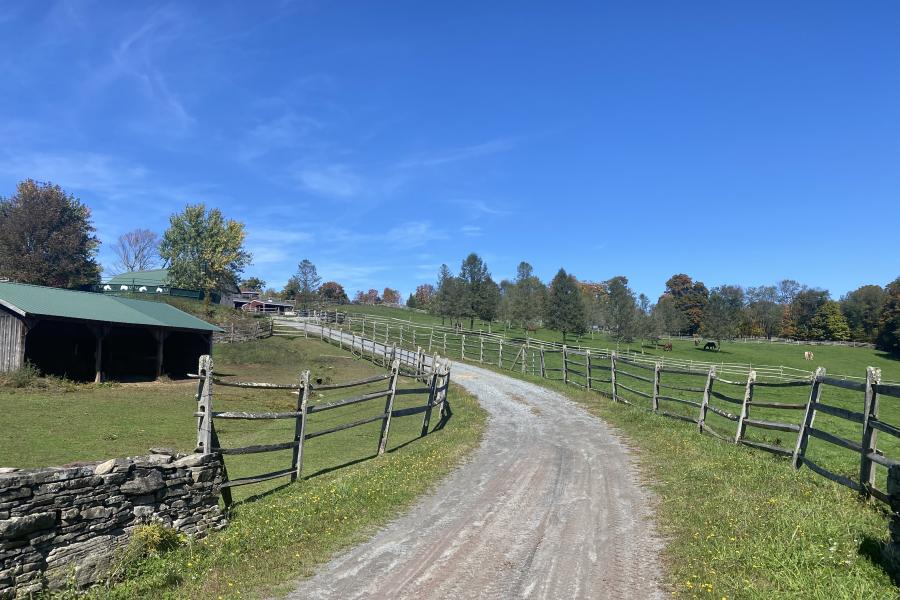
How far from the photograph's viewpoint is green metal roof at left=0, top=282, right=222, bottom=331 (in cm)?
2189

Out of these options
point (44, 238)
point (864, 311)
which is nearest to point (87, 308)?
point (44, 238)

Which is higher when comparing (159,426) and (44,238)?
(44,238)

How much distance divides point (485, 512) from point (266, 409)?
14194 millimetres

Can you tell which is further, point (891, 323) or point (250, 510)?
point (891, 323)

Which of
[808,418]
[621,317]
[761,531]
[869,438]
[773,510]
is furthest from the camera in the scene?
[621,317]

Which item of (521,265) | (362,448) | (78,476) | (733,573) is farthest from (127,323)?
(521,265)

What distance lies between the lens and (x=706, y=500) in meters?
7.37

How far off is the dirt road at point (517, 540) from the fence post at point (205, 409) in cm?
278

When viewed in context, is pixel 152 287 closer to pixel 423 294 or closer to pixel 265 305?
pixel 265 305

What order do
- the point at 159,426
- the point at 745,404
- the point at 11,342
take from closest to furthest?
the point at 745,404 → the point at 159,426 → the point at 11,342

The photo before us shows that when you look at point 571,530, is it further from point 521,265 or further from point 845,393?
point 521,265

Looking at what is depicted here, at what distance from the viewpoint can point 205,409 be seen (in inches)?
304

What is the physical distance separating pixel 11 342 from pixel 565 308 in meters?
42.9

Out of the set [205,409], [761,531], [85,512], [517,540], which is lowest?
[517,540]
